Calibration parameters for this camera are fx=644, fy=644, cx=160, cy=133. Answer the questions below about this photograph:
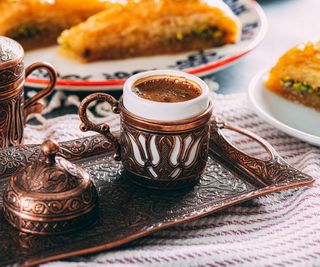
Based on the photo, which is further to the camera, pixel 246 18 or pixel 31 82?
pixel 246 18

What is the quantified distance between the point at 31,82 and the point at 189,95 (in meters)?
0.67

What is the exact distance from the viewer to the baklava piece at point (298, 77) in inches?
69.0

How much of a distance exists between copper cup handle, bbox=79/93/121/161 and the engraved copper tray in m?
0.05

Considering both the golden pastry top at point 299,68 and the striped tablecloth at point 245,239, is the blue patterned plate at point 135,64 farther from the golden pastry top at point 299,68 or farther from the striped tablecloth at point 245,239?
the striped tablecloth at point 245,239

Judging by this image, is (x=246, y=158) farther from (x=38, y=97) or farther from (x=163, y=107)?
(x=38, y=97)

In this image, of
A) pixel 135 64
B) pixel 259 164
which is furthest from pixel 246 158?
pixel 135 64

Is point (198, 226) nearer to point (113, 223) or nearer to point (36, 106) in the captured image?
point (113, 223)

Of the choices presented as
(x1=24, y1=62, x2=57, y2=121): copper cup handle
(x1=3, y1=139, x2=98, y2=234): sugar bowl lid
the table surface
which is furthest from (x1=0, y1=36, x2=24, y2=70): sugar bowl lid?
the table surface

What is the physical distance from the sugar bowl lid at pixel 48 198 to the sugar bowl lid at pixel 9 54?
0.88 feet

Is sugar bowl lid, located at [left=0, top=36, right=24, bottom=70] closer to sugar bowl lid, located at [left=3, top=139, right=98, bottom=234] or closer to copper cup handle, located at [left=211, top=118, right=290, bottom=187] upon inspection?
sugar bowl lid, located at [left=3, top=139, right=98, bottom=234]

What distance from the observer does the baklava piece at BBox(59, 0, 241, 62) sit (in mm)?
2055

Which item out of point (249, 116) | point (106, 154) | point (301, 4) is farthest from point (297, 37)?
point (106, 154)

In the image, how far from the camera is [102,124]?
1235mm

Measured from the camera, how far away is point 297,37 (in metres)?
2.33
